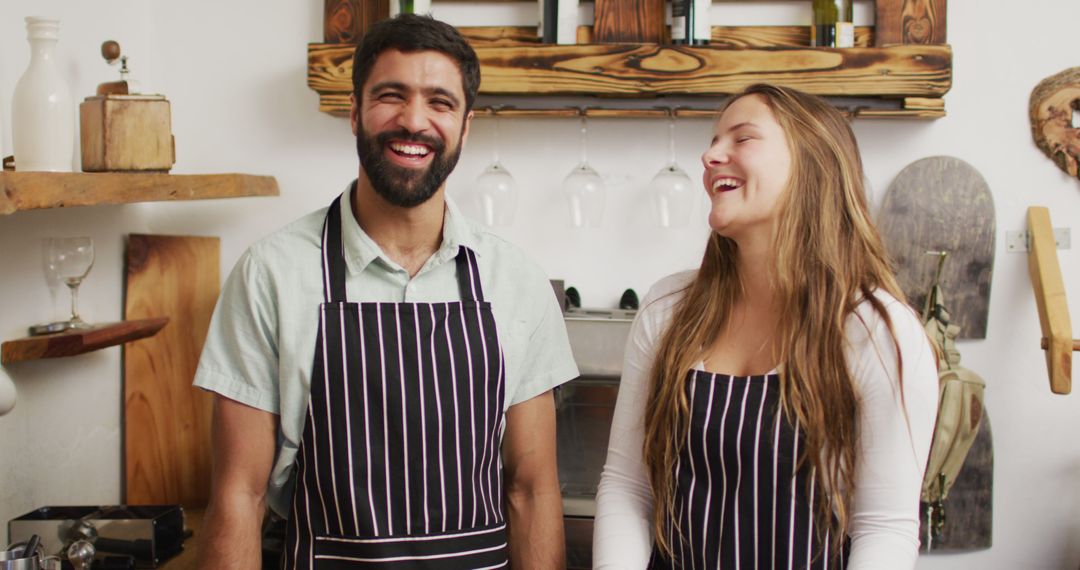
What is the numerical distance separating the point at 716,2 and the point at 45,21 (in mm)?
1554

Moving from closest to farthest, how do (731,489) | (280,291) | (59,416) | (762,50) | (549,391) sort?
(731,489), (280,291), (549,391), (59,416), (762,50)

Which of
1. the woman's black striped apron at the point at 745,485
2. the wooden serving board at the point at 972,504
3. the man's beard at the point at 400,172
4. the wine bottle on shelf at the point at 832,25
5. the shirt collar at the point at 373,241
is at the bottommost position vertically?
the wooden serving board at the point at 972,504

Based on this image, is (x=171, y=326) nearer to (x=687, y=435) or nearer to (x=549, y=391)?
(x=549, y=391)

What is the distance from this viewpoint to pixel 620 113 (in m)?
2.57

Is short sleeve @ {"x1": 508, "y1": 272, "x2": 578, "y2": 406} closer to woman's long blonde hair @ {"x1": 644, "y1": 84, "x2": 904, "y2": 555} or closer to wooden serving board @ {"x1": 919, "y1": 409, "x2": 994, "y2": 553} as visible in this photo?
woman's long blonde hair @ {"x1": 644, "y1": 84, "x2": 904, "y2": 555}

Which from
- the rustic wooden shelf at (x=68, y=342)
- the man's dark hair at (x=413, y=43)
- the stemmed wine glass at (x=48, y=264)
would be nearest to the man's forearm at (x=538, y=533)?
the man's dark hair at (x=413, y=43)

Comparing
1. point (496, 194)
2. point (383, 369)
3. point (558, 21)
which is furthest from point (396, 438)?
point (558, 21)

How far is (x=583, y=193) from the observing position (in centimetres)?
265

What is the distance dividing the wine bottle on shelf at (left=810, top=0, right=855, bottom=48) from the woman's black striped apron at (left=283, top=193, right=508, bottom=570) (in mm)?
1308

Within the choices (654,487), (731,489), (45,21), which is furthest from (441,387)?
(45,21)

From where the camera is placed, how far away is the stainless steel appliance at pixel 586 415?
2359 mm

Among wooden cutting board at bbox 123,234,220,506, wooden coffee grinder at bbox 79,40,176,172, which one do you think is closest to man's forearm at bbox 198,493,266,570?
wooden coffee grinder at bbox 79,40,176,172

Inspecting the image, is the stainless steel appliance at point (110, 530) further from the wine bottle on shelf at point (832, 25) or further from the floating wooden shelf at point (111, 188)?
the wine bottle on shelf at point (832, 25)

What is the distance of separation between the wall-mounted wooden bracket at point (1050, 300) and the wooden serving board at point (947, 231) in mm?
102
